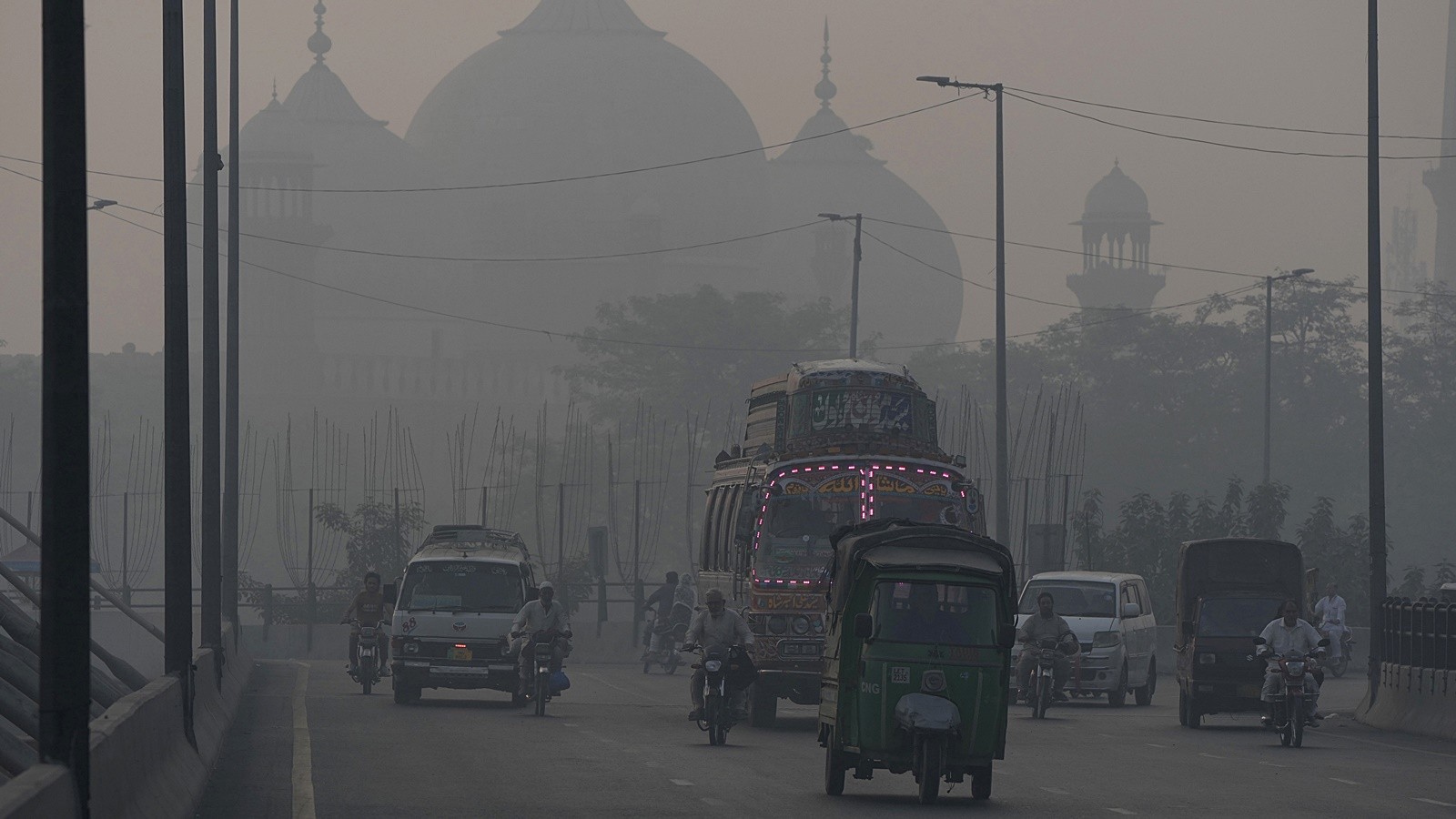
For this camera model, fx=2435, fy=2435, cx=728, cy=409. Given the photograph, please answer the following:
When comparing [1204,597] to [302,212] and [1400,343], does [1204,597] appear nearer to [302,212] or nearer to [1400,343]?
[1400,343]

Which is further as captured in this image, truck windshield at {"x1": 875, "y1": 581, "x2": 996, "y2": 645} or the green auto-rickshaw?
truck windshield at {"x1": 875, "y1": 581, "x2": 996, "y2": 645}

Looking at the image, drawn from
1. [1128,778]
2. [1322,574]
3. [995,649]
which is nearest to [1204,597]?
[1128,778]

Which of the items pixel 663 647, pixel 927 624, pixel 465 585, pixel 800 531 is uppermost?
pixel 800 531

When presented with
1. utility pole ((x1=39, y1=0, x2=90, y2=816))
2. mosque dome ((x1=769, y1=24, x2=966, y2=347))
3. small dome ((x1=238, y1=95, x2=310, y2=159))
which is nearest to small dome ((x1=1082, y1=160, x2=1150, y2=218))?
mosque dome ((x1=769, y1=24, x2=966, y2=347))

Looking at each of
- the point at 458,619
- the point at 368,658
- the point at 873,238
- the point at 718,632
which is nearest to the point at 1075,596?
the point at 458,619

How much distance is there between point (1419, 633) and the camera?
79.8 ft

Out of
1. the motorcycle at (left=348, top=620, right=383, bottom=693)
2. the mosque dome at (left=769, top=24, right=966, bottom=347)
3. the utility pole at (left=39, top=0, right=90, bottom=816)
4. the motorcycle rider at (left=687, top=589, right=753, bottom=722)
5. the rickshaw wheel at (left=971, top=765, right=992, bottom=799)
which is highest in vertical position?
the mosque dome at (left=769, top=24, right=966, bottom=347)

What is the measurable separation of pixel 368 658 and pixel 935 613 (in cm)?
1338

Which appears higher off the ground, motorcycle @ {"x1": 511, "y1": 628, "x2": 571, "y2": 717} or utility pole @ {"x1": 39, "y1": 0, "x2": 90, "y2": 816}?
utility pole @ {"x1": 39, "y1": 0, "x2": 90, "y2": 816}

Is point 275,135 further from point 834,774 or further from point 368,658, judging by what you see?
point 834,774

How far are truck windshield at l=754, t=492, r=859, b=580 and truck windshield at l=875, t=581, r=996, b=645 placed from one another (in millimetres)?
6725

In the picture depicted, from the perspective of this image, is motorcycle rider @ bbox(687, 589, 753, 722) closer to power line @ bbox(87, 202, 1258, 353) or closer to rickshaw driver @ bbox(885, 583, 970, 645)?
rickshaw driver @ bbox(885, 583, 970, 645)

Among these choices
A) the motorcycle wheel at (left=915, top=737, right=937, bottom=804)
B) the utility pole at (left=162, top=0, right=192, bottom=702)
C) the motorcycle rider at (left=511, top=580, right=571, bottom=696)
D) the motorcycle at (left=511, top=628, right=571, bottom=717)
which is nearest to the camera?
the motorcycle wheel at (left=915, top=737, right=937, bottom=804)

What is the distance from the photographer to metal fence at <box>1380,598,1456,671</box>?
2338 centimetres
